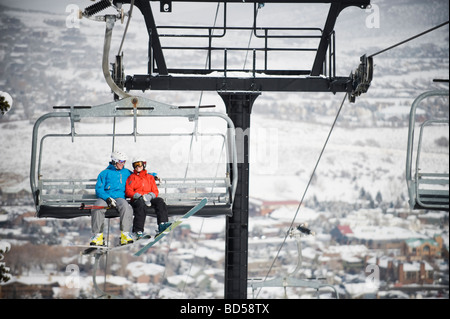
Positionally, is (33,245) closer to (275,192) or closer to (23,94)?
(23,94)

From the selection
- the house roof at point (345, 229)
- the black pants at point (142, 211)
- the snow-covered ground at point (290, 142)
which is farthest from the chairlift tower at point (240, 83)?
the house roof at point (345, 229)

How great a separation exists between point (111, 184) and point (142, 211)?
38 cm

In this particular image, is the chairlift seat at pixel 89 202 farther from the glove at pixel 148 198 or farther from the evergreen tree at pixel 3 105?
the evergreen tree at pixel 3 105

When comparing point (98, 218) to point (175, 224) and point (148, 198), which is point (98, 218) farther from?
point (175, 224)

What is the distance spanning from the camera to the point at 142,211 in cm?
721

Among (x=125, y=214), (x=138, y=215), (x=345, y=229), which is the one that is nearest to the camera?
(x=125, y=214)

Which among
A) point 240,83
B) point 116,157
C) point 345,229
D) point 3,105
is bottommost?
point 345,229

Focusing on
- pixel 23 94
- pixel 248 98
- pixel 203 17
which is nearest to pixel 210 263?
pixel 23 94

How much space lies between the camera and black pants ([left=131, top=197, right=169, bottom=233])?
7203mm

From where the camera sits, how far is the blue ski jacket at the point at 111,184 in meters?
7.20

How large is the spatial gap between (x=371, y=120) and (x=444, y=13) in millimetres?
12768

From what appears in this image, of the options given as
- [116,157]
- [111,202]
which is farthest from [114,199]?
[116,157]
